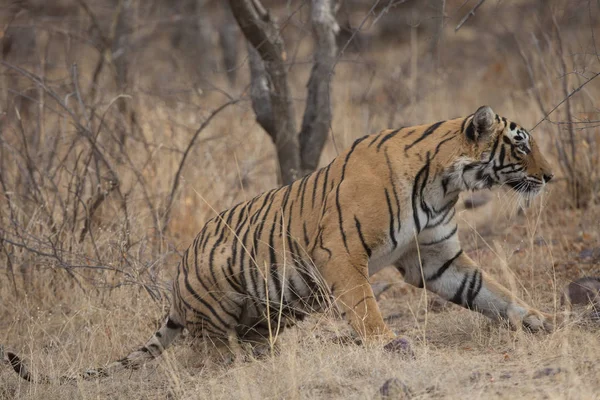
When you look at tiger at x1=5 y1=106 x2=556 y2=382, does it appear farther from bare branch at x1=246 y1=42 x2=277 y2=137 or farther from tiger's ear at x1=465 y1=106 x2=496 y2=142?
bare branch at x1=246 y1=42 x2=277 y2=137

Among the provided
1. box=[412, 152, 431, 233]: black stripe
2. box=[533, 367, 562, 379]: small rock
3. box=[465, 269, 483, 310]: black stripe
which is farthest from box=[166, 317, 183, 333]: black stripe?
box=[533, 367, 562, 379]: small rock

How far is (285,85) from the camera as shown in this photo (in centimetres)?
650

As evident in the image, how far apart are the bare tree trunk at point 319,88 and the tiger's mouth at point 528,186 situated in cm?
217

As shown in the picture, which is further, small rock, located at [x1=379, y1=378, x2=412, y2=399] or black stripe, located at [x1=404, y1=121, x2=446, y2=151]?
black stripe, located at [x1=404, y1=121, x2=446, y2=151]

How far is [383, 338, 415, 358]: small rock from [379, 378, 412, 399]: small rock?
451 mm

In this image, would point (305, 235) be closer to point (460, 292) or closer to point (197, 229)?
point (460, 292)

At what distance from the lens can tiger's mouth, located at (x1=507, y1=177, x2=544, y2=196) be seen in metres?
4.49

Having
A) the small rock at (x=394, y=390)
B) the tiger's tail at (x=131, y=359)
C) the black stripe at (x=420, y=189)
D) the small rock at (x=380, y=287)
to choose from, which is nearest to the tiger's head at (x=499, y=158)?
the black stripe at (x=420, y=189)

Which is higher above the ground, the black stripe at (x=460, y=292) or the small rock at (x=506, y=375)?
the black stripe at (x=460, y=292)

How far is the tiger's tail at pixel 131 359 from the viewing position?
14.6ft

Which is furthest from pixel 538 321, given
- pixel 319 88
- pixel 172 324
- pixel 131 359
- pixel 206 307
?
pixel 319 88

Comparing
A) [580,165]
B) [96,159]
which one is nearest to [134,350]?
[96,159]

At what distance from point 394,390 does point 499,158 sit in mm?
1531

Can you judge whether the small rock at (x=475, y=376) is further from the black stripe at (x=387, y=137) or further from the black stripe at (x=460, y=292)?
the black stripe at (x=387, y=137)
